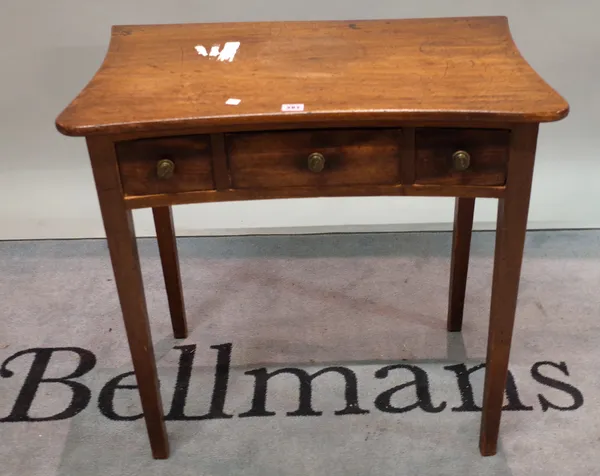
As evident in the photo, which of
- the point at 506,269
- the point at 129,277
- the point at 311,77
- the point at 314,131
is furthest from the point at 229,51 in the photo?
the point at 506,269

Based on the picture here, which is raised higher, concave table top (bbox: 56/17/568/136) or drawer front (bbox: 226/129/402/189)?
concave table top (bbox: 56/17/568/136)

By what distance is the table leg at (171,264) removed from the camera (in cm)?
148

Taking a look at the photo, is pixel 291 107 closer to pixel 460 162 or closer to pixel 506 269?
pixel 460 162

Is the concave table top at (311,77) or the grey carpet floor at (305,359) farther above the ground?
the concave table top at (311,77)

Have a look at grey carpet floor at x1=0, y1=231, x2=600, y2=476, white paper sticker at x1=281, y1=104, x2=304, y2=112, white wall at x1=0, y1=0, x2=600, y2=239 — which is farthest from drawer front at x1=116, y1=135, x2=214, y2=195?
white wall at x1=0, y1=0, x2=600, y2=239

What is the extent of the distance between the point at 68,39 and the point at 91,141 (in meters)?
0.95

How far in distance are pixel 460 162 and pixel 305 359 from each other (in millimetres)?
690

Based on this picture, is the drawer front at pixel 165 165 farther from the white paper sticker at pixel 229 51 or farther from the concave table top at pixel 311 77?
the white paper sticker at pixel 229 51

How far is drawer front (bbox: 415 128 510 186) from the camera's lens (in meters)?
1.04

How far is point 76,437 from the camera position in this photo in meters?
1.40

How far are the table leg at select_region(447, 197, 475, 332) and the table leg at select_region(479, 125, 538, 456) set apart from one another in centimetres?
31

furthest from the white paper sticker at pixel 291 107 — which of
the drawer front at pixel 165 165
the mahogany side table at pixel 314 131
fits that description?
the drawer front at pixel 165 165

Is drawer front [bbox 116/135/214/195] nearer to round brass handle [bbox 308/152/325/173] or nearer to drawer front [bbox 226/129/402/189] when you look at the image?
drawer front [bbox 226/129/402/189]

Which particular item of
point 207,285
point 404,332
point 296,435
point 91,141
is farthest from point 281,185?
point 207,285
